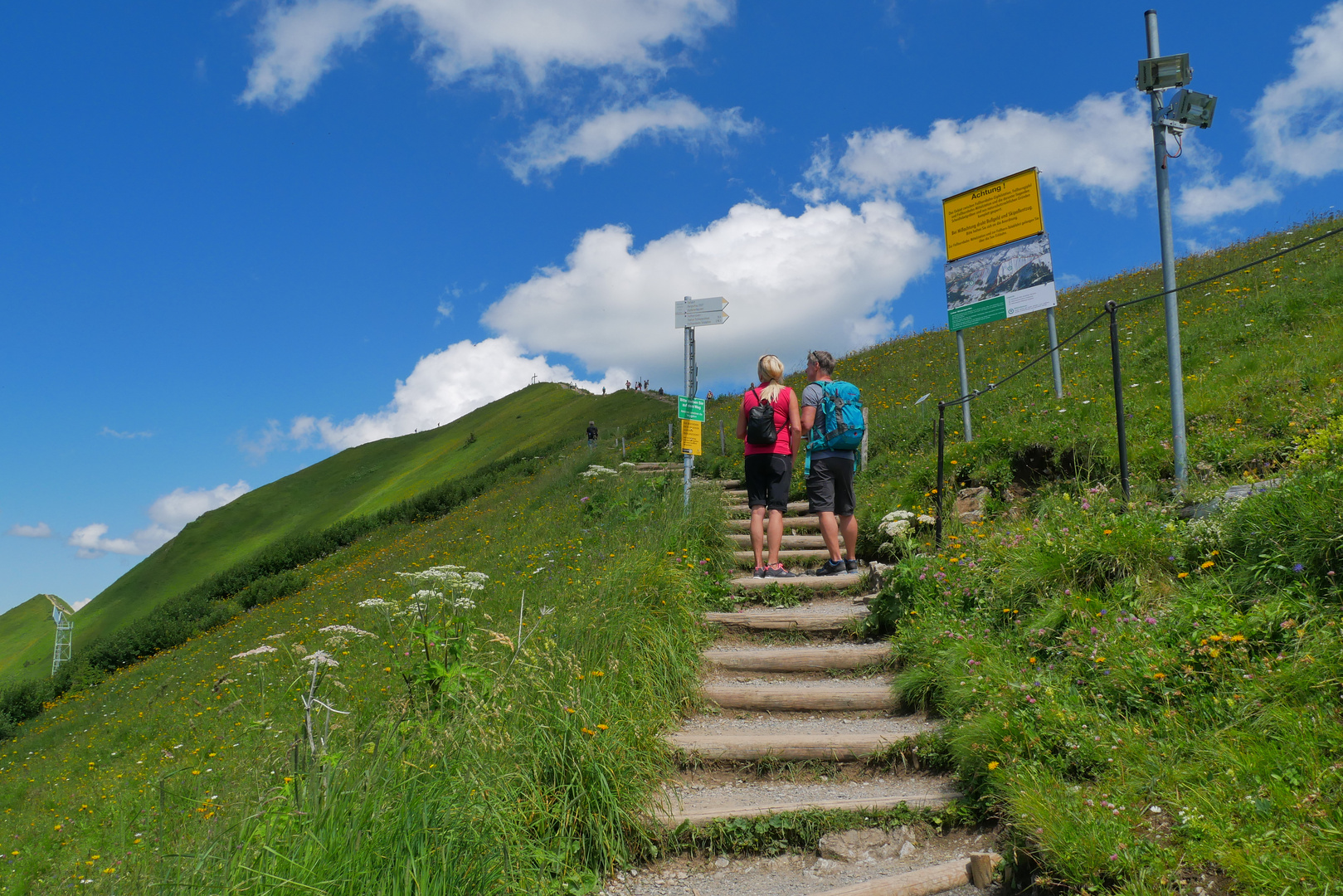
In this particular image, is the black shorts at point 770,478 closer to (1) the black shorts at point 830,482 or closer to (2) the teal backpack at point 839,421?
(1) the black shorts at point 830,482

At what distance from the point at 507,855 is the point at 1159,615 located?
354 centimetres

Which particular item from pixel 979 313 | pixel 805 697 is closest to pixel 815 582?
pixel 805 697

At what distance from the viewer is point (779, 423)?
7.13 meters

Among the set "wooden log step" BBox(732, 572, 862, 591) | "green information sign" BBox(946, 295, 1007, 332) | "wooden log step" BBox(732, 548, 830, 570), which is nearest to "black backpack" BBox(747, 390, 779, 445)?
"wooden log step" BBox(732, 572, 862, 591)

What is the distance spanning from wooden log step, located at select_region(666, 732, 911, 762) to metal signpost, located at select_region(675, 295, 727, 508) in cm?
478

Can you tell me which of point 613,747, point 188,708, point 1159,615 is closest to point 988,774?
point 1159,615

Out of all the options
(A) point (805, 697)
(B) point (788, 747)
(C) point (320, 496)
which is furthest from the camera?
(C) point (320, 496)

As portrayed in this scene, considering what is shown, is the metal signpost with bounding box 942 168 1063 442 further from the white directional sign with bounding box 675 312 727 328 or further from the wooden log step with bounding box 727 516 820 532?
the white directional sign with bounding box 675 312 727 328

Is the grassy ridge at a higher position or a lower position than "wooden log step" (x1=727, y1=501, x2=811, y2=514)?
lower

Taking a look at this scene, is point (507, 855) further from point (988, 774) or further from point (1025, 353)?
point (1025, 353)

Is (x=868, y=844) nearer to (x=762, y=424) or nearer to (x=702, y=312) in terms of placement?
(x=762, y=424)

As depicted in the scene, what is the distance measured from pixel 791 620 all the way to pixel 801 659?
0.61m

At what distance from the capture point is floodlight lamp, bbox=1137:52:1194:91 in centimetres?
574

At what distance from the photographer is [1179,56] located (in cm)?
573
